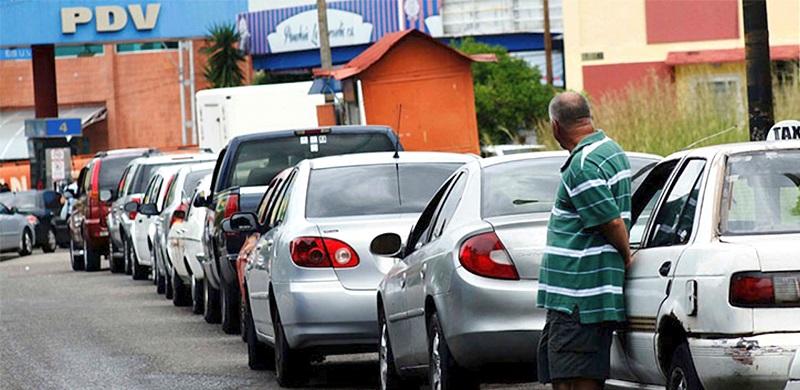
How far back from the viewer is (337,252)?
41.1ft

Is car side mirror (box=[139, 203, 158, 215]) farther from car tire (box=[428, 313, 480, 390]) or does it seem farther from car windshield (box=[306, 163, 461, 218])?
car tire (box=[428, 313, 480, 390])

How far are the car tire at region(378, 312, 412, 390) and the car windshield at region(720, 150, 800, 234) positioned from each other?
4.08m

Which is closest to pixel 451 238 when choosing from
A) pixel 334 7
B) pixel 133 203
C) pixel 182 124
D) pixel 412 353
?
pixel 412 353

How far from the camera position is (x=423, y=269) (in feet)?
34.4

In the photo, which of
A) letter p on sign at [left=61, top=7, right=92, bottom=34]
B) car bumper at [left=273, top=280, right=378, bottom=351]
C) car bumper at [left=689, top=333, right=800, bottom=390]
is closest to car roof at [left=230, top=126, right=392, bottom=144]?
car bumper at [left=273, top=280, right=378, bottom=351]

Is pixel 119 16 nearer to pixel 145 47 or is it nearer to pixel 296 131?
pixel 145 47

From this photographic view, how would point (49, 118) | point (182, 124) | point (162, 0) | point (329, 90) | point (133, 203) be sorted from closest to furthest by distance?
point (133, 203) → point (329, 90) → point (49, 118) → point (162, 0) → point (182, 124)

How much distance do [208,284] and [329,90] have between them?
51.0 feet

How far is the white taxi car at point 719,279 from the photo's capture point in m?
7.09

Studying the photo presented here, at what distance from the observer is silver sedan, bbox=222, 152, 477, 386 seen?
1249 centimetres

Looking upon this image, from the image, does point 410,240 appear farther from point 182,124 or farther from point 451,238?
point 182,124

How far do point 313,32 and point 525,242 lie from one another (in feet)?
241

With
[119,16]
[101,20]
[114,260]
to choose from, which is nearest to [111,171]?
[114,260]

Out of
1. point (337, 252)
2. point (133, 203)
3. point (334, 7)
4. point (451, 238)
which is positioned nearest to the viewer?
point (451, 238)
